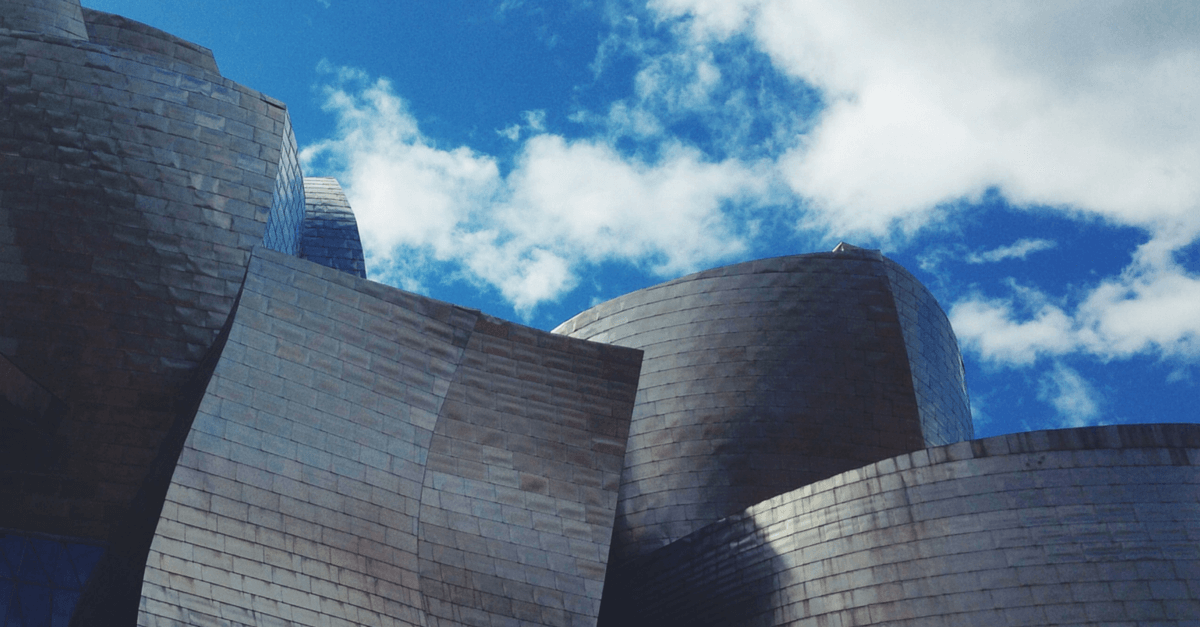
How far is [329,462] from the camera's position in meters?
14.6

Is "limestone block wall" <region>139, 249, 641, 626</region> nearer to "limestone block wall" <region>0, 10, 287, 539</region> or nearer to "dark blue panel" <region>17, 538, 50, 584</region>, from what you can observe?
"limestone block wall" <region>0, 10, 287, 539</region>

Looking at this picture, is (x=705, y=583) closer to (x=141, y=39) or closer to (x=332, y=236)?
(x=141, y=39)

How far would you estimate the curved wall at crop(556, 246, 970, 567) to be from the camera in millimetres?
19297

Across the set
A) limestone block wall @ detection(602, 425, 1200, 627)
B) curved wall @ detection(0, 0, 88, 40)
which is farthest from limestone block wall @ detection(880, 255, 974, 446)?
curved wall @ detection(0, 0, 88, 40)

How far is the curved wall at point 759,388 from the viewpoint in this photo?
1930 centimetres

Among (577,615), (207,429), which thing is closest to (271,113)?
(207,429)

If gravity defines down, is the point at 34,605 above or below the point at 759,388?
below

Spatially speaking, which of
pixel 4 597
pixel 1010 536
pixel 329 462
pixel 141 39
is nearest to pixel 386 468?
pixel 329 462

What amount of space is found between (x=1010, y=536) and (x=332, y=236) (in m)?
17.3

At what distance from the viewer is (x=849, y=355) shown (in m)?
20.1

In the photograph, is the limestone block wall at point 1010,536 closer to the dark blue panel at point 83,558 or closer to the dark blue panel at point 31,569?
the dark blue panel at point 83,558

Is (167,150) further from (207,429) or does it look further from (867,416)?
(867,416)

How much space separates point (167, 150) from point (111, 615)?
598cm

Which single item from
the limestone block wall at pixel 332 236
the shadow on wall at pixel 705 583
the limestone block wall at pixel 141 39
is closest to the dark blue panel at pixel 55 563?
the shadow on wall at pixel 705 583
